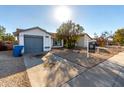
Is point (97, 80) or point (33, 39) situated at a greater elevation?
point (33, 39)

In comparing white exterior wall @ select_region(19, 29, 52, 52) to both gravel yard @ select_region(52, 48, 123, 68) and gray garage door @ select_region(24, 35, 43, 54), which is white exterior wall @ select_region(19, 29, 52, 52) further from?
gravel yard @ select_region(52, 48, 123, 68)

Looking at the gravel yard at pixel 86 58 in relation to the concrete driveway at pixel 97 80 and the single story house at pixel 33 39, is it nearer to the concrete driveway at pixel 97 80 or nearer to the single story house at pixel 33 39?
the concrete driveway at pixel 97 80

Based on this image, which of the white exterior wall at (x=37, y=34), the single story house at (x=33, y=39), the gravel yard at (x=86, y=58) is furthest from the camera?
the single story house at (x=33, y=39)

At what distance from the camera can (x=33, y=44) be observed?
14227 millimetres

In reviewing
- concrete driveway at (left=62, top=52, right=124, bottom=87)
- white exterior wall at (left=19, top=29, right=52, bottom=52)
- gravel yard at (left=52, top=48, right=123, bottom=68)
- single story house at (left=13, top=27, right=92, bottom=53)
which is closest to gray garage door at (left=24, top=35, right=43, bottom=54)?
single story house at (left=13, top=27, right=92, bottom=53)

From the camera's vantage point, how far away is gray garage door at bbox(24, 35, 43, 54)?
13.7 m

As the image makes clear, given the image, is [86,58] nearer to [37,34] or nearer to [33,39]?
[33,39]

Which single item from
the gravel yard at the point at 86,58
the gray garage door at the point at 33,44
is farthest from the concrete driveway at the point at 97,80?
the gray garage door at the point at 33,44

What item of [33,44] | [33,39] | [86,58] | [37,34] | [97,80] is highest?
[37,34]

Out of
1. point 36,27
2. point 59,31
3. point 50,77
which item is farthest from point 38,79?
point 59,31

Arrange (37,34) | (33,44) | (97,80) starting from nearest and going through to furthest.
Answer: (97,80), (33,44), (37,34)

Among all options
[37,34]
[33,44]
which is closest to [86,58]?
[33,44]

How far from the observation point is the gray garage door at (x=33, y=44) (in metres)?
13.7
